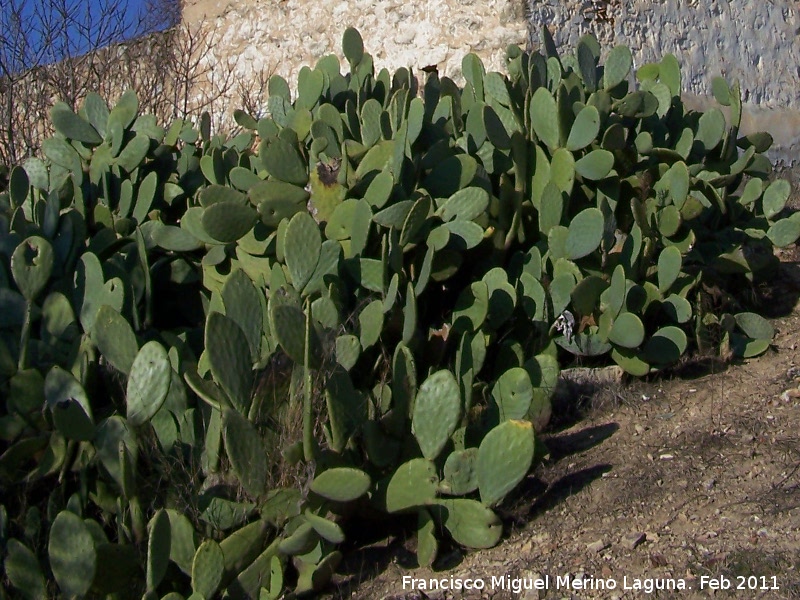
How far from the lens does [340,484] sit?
2639 mm

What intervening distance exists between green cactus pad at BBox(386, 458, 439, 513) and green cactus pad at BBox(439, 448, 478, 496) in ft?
0.13

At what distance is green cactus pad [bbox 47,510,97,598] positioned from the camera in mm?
2434

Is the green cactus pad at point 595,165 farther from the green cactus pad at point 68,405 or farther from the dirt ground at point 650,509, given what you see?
the green cactus pad at point 68,405

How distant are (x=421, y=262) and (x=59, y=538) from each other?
1743mm

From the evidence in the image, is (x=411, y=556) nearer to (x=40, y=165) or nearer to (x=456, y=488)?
(x=456, y=488)

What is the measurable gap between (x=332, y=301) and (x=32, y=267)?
1.06 metres

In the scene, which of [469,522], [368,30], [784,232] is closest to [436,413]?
[469,522]

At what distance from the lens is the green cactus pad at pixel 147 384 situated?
2.70 meters

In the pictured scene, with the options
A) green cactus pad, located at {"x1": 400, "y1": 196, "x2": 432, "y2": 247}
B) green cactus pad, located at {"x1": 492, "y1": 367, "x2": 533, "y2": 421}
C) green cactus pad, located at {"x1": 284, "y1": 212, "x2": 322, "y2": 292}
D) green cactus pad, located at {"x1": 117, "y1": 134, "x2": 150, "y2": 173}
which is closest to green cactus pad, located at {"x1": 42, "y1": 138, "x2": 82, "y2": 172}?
green cactus pad, located at {"x1": 117, "y1": 134, "x2": 150, "y2": 173}

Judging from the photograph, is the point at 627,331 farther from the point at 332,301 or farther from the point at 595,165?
the point at 332,301

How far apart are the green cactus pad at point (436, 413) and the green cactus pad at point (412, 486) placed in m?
0.05

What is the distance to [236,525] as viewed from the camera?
2732 millimetres

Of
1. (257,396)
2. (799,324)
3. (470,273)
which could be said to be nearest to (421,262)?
(470,273)

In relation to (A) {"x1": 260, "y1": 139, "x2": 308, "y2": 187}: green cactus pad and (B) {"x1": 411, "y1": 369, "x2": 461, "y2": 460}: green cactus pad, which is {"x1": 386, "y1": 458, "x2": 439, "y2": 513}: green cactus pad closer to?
(B) {"x1": 411, "y1": 369, "x2": 461, "y2": 460}: green cactus pad
